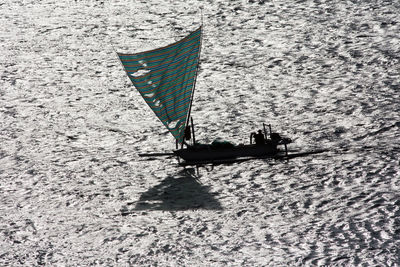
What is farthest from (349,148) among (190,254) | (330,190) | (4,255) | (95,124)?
(4,255)

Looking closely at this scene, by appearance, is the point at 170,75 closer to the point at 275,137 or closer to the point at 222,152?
the point at 222,152

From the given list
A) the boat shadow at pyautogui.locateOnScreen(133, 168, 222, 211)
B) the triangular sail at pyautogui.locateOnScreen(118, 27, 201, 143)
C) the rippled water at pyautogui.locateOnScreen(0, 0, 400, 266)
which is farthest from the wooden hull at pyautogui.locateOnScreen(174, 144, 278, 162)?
the triangular sail at pyautogui.locateOnScreen(118, 27, 201, 143)

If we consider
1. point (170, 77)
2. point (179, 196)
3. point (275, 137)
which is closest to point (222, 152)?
point (275, 137)

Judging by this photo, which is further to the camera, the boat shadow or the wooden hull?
the wooden hull

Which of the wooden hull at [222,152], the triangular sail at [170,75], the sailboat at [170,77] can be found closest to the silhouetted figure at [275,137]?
the wooden hull at [222,152]

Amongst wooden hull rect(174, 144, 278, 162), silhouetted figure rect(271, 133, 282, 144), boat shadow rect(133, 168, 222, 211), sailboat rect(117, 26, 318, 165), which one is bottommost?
boat shadow rect(133, 168, 222, 211)

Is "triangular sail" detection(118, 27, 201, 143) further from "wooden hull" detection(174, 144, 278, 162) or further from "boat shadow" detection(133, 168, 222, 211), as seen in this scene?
"boat shadow" detection(133, 168, 222, 211)
